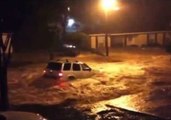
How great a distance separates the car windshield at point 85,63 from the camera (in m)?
18.9

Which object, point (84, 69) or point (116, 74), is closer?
point (84, 69)

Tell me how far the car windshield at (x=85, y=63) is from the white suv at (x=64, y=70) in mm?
59

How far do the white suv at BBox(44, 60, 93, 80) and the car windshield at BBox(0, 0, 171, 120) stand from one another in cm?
6

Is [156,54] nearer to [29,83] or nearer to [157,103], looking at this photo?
[29,83]

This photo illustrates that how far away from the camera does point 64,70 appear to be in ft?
88.0

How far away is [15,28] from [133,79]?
45.7 feet

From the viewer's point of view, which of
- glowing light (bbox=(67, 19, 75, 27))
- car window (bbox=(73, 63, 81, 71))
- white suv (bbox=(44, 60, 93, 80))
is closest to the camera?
white suv (bbox=(44, 60, 93, 80))

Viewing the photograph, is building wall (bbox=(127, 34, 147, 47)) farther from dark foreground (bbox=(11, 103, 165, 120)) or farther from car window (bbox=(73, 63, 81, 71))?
dark foreground (bbox=(11, 103, 165, 120))

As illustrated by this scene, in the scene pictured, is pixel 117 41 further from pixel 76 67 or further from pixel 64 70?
pixel 64 70

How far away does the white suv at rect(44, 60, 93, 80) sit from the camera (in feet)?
87.6

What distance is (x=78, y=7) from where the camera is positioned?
62406mm

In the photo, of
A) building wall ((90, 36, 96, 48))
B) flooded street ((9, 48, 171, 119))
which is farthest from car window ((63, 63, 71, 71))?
building wall ((90, 36, 96, 48))

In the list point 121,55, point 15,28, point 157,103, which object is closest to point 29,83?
point 157,103

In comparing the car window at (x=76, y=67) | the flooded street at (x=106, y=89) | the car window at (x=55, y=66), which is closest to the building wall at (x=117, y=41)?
the flooded street at (x=106, y=89)
